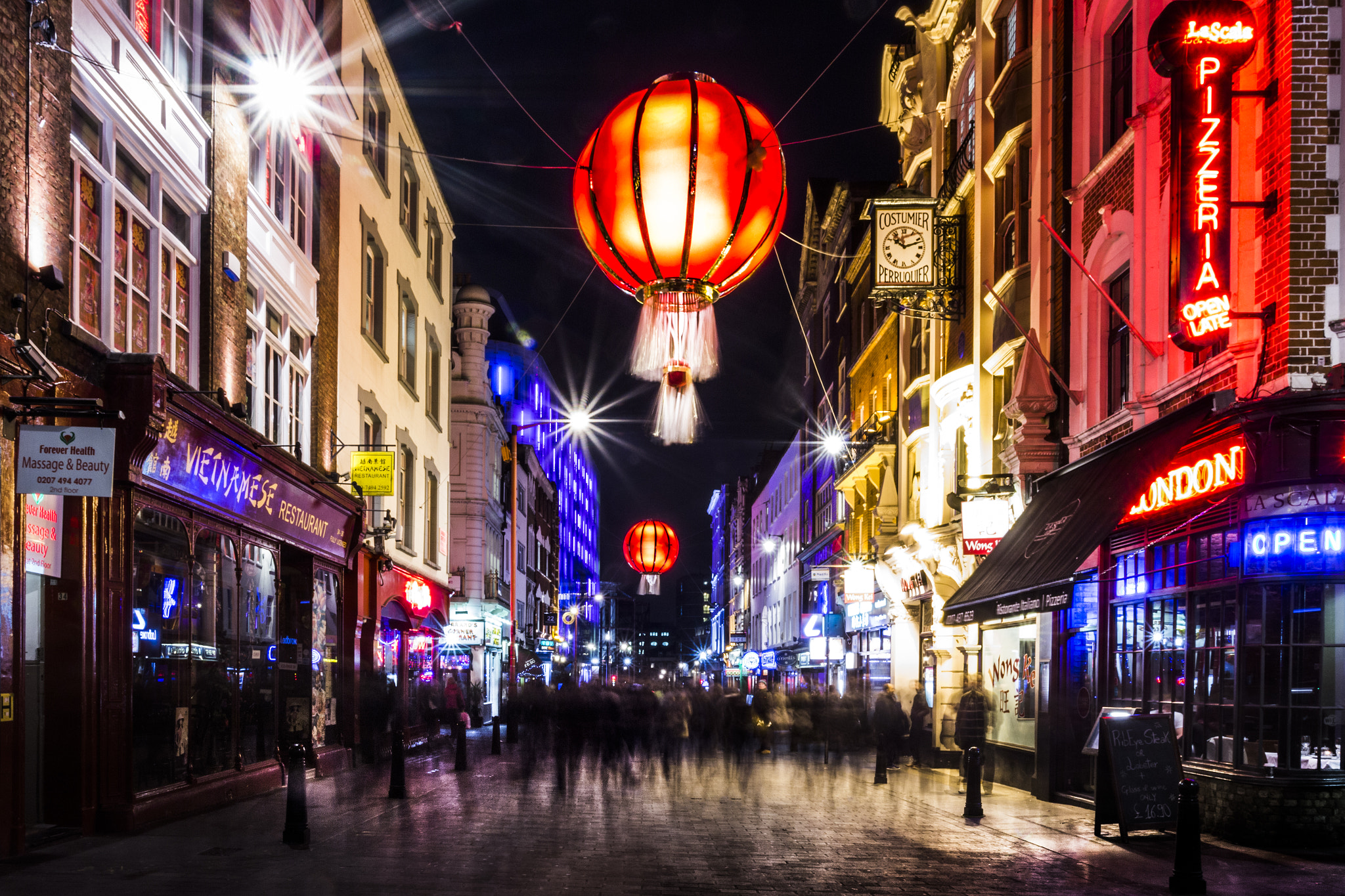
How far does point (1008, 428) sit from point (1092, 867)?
1129 cm

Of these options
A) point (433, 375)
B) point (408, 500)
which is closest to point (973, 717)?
point (408, 500)

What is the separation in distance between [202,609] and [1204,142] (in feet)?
42.8

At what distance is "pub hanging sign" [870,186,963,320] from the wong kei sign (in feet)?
37.8

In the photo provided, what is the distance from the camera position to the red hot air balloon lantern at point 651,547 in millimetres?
33156

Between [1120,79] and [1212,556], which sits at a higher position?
Answer: [1120,79]

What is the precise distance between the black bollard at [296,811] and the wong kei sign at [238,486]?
384 cm

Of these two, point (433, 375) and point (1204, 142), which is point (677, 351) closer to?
point (1204, 142)

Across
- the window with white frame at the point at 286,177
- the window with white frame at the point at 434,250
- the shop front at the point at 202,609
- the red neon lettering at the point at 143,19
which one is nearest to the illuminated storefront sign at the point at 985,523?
the shop front at the point at 202,609

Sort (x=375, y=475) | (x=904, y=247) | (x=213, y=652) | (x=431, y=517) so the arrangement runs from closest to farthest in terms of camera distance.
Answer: (x=213, y=652), (x=375, y=475), (x=904, y=247), (x=431, y=517)

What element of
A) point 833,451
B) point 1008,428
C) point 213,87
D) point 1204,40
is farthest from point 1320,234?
point 833,451

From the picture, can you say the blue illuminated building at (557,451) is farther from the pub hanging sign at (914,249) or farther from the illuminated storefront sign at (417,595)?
the pub hanging sign at (914,249)

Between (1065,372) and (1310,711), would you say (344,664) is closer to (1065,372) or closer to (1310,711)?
(1065,372)

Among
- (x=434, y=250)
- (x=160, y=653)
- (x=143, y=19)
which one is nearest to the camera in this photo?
(x=143, y=19)

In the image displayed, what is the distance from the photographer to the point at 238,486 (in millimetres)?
17438
